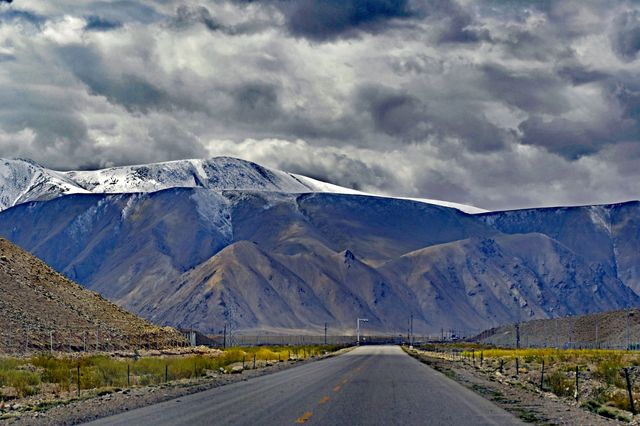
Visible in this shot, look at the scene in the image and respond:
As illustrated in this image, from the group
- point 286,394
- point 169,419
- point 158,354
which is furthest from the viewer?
point 158,354

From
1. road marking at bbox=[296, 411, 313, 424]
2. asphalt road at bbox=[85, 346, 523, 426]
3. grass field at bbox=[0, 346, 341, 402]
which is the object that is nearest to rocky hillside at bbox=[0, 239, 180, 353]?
grass field at bbox=[0, 346, 341, 402]

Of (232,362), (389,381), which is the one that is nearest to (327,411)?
(389,381)

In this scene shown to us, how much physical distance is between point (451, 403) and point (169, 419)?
953 cm

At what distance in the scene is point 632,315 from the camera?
16525 centimetres

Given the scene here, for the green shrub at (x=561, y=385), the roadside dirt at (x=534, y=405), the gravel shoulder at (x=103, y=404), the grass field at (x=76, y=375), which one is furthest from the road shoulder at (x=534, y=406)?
the grass field at (x=76, y=375)

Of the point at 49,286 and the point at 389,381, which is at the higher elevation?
the point at 49,286

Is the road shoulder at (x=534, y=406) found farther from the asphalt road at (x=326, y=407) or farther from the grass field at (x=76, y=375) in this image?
the grass field at (x=76, y=375)

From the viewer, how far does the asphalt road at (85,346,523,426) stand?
897 inches

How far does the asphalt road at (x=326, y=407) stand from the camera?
2278 centimetres

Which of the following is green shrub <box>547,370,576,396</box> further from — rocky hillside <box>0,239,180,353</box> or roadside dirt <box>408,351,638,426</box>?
rocky hillside <box>0,239,180,353</box>

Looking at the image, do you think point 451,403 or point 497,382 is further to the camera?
point 497,382

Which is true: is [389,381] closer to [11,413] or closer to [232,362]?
[11,413]

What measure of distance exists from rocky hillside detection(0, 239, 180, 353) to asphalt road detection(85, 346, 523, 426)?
117 feet

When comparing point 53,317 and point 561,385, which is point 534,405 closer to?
point 561,385
